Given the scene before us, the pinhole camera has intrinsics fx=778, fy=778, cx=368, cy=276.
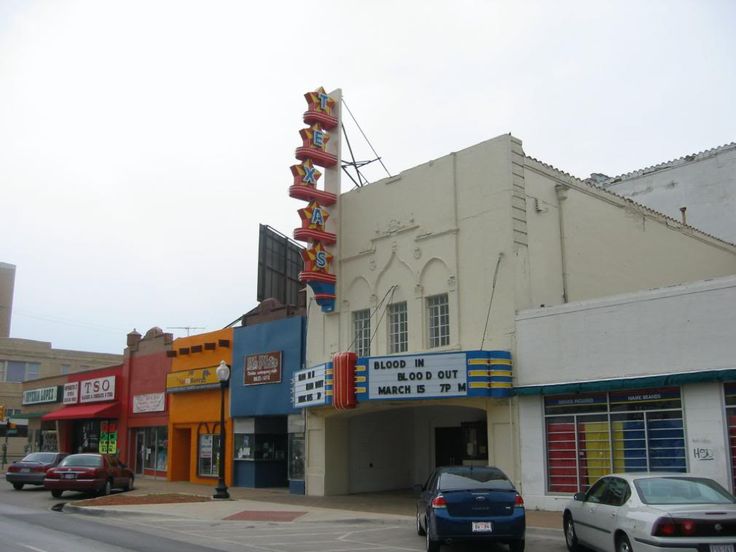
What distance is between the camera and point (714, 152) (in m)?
32.8

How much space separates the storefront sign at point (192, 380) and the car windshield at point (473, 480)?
61.7 feet

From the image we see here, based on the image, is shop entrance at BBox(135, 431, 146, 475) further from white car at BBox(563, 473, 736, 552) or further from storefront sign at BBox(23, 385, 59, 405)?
white car at BBox(563, 473, 736, 552)

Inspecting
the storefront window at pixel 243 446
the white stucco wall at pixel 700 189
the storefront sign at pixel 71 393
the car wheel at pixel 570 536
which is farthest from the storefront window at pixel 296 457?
the storefront sign at pixel 71 393

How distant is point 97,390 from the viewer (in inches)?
1561

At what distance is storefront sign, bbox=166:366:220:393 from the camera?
31312mm

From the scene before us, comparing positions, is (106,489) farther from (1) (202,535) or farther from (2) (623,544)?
(2) (623,544)

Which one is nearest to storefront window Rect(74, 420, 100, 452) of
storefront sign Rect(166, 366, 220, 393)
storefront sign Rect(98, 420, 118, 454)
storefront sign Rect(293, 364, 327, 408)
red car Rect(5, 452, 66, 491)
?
storefront sign Rect(98, 420, 118, 454)

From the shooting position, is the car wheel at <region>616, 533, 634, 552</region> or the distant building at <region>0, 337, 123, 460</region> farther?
the distant building at <region>0, 337, 123, 460</region>

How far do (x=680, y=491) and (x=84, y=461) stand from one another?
20.3m

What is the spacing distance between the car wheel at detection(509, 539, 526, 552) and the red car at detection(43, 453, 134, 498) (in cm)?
1635

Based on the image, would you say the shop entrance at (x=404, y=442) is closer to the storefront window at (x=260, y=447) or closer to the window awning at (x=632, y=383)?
the storefront window at (x=260, y=447)

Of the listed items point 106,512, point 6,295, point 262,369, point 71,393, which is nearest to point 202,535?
point 106,512

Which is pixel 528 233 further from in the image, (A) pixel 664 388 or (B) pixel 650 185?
(B) pixel 650 185

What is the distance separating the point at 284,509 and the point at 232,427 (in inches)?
373
